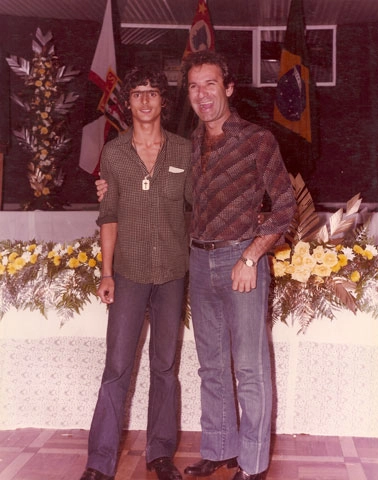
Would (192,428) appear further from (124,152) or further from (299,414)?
(124,152)

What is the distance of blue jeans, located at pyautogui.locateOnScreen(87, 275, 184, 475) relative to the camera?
2.22 metres

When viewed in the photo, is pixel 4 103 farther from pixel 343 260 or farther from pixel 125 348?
pixel 125 348

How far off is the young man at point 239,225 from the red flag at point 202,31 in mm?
3452

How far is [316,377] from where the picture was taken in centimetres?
276

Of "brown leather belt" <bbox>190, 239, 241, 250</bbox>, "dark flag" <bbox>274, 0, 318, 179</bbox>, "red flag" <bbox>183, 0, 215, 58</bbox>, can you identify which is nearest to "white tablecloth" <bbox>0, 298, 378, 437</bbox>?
"brown leather belt" <bbox>190, 239, 241, 250</bbox>

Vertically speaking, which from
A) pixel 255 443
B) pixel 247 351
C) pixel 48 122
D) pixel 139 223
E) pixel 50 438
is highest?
pixel 48 122

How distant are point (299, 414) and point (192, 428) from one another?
1.47ft

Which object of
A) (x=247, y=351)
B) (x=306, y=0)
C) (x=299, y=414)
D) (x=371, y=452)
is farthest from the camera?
(x=306, y=0)

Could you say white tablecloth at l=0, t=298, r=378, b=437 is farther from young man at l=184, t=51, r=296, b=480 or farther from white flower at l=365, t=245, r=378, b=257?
young man at l=184, t=51, r=296, b=480

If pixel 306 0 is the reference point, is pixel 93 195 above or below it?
below

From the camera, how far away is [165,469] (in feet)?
7.57

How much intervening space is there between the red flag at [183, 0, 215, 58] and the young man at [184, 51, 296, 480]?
345 centimetres

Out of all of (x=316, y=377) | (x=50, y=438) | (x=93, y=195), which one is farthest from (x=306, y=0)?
(x=50, y=438)

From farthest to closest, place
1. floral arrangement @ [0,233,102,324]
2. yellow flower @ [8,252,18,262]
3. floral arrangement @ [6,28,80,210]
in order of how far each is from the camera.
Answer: floral arrangement @ [6,28,80,210] < yellow flower @ [8,252,18,262] < floral arrangement @ [0,233,102,324]
